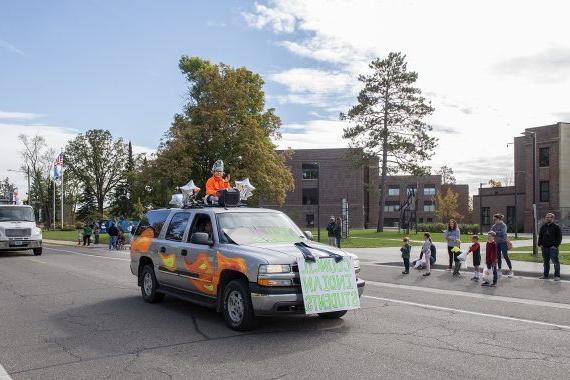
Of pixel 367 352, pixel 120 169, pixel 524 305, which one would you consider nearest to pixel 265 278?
pixel 367 352

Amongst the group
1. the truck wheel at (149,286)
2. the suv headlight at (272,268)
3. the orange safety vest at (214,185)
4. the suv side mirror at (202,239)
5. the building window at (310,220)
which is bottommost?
the building window at (310,220)

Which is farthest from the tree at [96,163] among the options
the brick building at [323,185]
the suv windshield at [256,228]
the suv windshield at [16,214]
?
the suv windshield at [256,228]

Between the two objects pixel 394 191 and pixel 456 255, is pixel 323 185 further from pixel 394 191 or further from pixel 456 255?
pixel 456 255

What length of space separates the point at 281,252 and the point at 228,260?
2.56ft

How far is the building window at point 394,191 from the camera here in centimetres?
10756

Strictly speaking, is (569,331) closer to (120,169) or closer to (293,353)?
(293,353)

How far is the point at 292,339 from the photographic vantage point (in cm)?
696

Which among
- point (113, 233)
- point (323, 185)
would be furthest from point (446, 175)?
point (113, 233)

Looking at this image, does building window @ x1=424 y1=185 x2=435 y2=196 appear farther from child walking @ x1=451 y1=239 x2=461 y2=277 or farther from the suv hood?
the suv hood

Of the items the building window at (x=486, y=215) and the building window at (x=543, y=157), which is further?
the building window at (x=486, y=215)

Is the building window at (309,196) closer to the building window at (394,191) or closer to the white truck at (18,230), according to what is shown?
the building window at (394,191)

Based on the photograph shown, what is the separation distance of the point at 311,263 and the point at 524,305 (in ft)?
17.1

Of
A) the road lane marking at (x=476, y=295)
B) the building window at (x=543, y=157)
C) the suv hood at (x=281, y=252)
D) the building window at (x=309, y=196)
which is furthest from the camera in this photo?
the building window at (x=309, y=196)

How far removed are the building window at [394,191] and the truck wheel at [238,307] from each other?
102323mm
